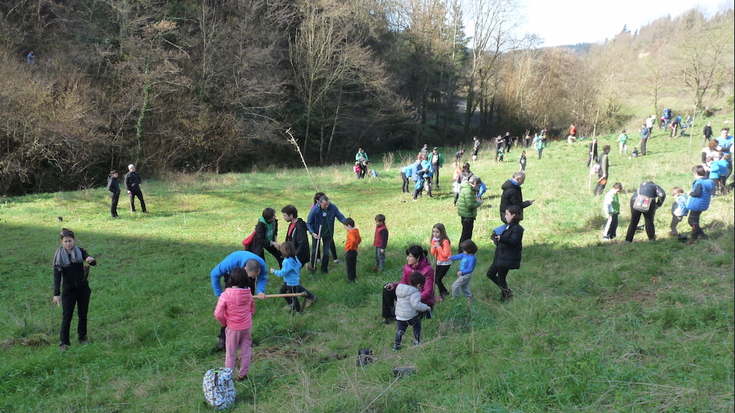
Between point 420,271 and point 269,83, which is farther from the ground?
point 269,83

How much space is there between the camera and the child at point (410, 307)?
19.1 feet

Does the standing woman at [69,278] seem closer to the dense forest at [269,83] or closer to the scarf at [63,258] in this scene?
the scarf at [63,258]

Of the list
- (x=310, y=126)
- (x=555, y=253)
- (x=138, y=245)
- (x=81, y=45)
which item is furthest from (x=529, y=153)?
(x=81, y=45)

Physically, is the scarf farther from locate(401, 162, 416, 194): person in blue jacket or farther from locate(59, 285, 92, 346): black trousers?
locate(401, 162, 416, 194): person in blue jacket

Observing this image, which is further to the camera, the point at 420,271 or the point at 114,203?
the point at 114,203

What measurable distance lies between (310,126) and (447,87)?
50.9 feet

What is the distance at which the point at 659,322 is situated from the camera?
525cm

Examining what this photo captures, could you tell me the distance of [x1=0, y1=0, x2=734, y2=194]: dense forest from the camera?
74.4ft

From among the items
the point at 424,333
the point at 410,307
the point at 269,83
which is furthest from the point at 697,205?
the point at 269,83

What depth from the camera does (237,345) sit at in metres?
5.63

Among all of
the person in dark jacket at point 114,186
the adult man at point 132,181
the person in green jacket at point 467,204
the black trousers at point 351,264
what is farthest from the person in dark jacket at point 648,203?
the person in dark jacket at point 114,186

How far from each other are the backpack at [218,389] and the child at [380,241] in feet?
15.1

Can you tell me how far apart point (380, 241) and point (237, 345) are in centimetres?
425

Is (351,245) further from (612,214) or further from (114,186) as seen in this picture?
(114,186)
